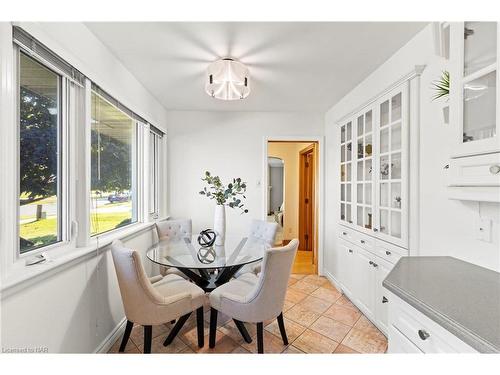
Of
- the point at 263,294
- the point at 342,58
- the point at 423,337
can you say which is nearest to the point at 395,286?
the point at 423,337

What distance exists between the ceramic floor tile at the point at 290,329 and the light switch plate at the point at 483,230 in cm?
154

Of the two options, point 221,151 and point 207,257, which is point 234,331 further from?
point 221,151

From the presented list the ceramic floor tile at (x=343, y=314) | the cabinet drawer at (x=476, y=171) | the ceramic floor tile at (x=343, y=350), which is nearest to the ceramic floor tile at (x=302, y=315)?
the ceramic floor tile at (x=343, y=314)

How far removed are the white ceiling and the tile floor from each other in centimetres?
242

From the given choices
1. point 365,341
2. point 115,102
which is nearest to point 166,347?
point 365,341

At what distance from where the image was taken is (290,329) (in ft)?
6.94

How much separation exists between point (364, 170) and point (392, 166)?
0.45 m

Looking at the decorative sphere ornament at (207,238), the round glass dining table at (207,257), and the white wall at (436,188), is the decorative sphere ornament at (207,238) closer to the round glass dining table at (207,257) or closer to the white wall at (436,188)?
the round glass dining table at (207,257)

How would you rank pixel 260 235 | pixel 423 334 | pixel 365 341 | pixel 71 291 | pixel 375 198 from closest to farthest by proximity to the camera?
pixel 423 334, pixel 71 291, pixel 365 341, pixel 375 198, pixel 260 235

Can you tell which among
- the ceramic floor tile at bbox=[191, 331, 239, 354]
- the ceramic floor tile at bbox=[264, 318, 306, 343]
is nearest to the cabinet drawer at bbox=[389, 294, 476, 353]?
the ceramic floor tile at bbox=[264, 318, 306, 343]

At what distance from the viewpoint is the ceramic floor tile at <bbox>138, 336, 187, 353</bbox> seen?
1.81m

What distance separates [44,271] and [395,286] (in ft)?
5.76

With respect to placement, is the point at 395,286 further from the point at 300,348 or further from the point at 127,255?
the point at 127,255
